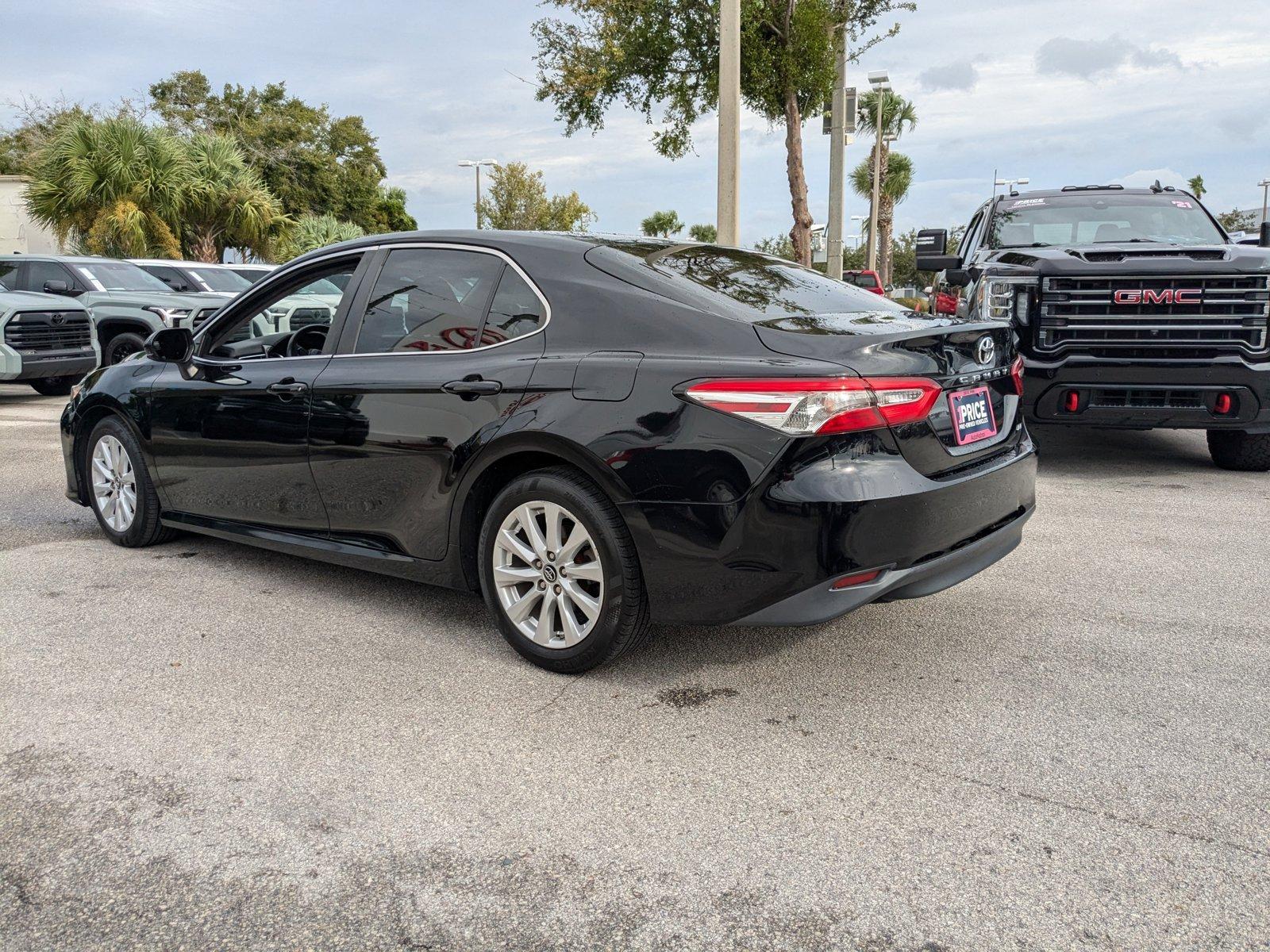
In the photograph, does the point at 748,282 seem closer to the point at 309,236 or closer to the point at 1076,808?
the point at 1076,808

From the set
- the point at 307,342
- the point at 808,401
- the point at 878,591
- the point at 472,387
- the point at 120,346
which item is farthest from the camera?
the point at 120,346

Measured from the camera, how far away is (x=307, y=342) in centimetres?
475

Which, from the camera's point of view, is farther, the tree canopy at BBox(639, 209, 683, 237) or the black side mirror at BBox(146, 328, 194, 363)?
the tree canopy at BBox(639, 209, 683, 237)

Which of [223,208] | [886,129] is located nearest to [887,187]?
[886,129]

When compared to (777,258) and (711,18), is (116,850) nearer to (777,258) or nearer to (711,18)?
(777,258)

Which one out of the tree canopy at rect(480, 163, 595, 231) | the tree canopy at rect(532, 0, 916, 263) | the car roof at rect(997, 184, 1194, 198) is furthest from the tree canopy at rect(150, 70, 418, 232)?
the car roof at rect(997, 184, 1194, 198)

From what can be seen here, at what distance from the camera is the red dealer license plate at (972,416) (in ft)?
11.8

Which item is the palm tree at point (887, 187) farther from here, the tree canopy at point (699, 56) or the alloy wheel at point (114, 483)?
the alloy wheel at point (114, 483)

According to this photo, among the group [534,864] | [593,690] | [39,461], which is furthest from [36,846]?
[39,461]

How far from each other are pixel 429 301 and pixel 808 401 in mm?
1694

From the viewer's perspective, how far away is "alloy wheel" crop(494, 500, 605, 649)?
11.9ft

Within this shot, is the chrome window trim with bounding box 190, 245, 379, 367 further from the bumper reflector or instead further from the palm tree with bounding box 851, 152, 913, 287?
the palm tree with bounding box 851, 152, 913, 287

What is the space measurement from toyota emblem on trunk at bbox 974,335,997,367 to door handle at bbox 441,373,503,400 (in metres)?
1.65

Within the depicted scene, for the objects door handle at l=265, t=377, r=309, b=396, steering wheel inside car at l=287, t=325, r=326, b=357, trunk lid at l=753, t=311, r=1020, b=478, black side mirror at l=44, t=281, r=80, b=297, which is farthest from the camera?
black side mirror at l=44, t=281, r=80, b=297
